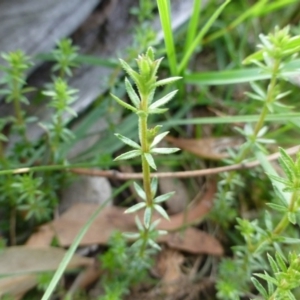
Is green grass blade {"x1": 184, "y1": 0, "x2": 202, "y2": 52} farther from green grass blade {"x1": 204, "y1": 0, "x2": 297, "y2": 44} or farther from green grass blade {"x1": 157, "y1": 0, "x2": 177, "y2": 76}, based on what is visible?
green grass blade {"x1": 204, "y1": 0, "x2": 297, "y2": 44}

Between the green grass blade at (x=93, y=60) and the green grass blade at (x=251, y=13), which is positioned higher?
the green grass blade at (x=251, y=13)

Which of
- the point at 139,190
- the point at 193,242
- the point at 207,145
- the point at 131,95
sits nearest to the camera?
the point at 131,95

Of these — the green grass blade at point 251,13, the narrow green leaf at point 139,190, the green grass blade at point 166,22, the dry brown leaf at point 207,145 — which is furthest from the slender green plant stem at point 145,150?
the green grass blade at point 251,13

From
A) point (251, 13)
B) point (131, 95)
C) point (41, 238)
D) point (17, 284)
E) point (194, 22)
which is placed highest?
point (251, 13)

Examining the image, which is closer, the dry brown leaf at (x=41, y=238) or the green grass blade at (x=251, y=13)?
the dry brown leaf at (x=41, y=238)

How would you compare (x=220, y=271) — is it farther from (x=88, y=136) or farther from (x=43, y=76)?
(x=43, y=76)

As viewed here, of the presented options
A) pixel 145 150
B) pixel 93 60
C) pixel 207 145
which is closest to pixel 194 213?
pixel 207 145

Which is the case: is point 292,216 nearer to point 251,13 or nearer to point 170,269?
point 170,269

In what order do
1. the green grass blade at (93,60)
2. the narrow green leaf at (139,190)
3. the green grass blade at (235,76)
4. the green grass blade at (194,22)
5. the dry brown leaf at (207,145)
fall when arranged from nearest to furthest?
1. the narrow green leaf at (139,190)
2. the green grass blade at (235,76)
3. the green grass blade at (194,22)
4. the green grass blade at (93,60)
5. the dry brown leaf at (207,145)

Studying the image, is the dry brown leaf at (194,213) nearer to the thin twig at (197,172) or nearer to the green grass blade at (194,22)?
the thin twig at (197,172)
